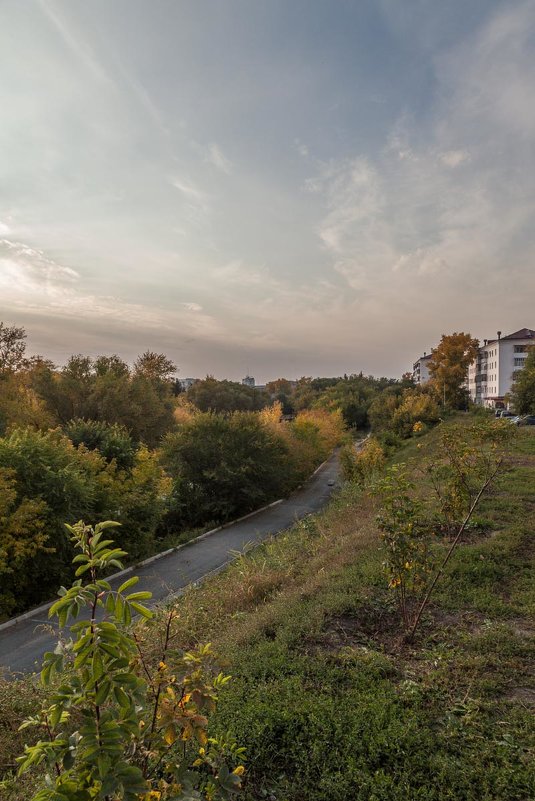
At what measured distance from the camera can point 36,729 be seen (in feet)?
15.3

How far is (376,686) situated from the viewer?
3.96 m

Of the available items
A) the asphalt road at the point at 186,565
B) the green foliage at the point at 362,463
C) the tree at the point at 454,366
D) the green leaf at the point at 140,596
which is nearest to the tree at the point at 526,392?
the tree at the point at 454,366

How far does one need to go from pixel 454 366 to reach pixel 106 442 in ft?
136

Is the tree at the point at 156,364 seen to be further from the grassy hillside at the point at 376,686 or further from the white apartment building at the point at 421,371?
the white apartment building at the point at 421,371

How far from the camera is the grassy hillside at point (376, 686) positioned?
10.0ft

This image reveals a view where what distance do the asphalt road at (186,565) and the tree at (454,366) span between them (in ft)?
85.4

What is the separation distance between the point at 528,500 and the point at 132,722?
11.3 meters

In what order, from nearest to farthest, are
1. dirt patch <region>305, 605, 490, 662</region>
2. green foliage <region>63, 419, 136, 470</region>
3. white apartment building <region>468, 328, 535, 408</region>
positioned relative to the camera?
dirt patch <region>305, 605, 490, 662</region>
green foliage <region>63, 419, 136, 470</region>
white apartment building <region>468, 328, 535, 408</region>

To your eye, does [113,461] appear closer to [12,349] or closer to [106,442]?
[106,442]

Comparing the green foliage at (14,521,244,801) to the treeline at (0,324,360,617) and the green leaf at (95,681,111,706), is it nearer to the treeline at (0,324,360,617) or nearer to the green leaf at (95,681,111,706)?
the green leaf at (95,681,111,706)

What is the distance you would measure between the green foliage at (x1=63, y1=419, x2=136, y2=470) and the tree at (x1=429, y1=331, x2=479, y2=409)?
39.4m

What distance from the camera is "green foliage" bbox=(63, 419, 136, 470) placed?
15.7 m

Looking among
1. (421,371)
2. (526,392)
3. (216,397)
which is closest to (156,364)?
(216,397)

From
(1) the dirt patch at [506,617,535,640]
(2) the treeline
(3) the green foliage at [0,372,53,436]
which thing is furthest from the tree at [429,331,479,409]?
(1) the dirt patch at [506,617,535,640]
